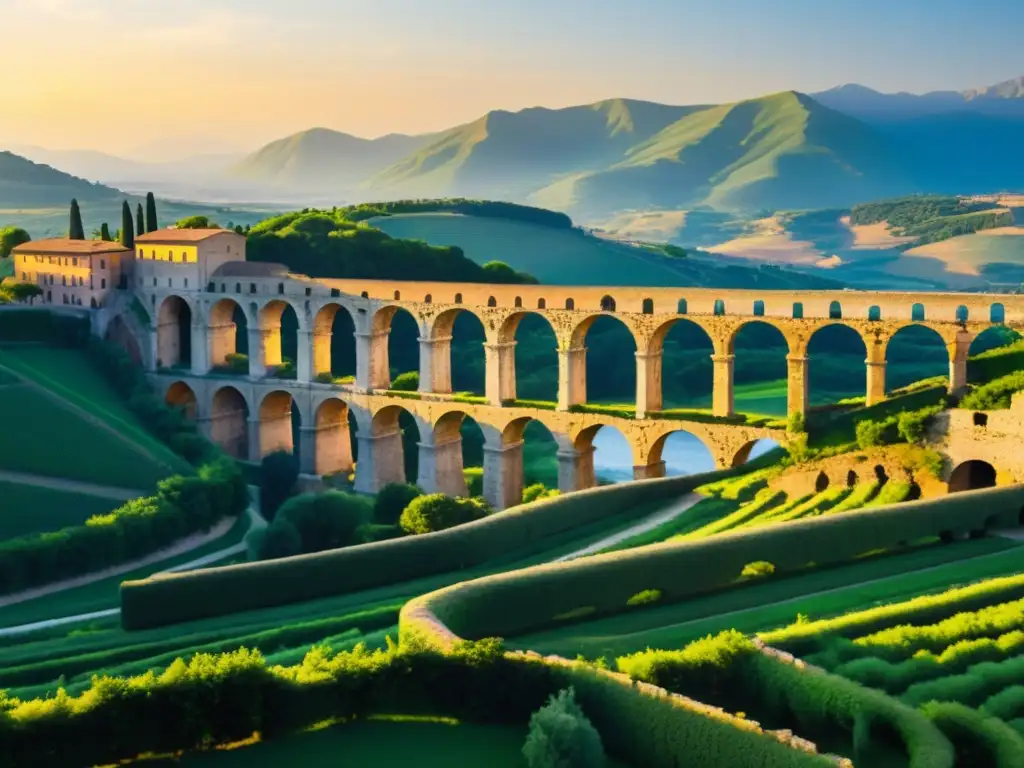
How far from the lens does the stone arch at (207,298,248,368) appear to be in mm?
71000

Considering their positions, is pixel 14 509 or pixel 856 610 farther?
pixel 14 509

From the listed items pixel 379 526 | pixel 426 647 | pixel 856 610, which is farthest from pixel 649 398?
pixel 426 647

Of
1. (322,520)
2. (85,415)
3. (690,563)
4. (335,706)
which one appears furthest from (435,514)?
(85,415)

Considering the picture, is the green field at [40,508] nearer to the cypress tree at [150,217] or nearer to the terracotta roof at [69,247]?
the terracotta roof at [69,247]

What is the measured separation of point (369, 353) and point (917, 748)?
44.6 meters

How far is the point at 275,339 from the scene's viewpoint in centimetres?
6981

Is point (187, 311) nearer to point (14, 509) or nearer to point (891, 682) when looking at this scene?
point (14, 509)

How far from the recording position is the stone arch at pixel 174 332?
237 feet

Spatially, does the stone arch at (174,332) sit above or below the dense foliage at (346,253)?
below

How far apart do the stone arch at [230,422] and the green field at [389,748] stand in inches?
1785

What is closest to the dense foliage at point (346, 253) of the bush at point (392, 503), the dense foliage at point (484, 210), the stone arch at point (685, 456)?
the stone arch at point (685, 456)

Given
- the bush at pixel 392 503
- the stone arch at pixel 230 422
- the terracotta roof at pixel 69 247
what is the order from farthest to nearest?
the terracotta roof at pixel 69 247 < the stone arch at pixel 230 422 < the bush at pixel 392 503

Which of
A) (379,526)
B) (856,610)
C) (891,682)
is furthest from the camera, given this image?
(379,526)

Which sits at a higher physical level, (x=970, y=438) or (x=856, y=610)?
(x=970, y=438)
